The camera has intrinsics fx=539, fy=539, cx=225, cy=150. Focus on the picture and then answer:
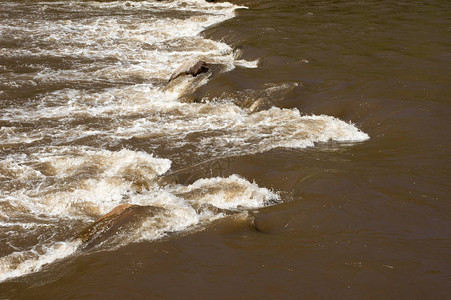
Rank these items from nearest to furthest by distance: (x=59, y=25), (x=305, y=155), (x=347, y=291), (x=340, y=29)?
(x=347, y=291) → (x=305, y=155) → (x=340, y=29) → (x=59, y=25)

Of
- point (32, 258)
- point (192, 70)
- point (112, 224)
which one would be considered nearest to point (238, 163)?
point (112, 224)

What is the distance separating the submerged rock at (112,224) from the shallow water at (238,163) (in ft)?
0.30

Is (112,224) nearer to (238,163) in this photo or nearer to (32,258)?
(32,258)

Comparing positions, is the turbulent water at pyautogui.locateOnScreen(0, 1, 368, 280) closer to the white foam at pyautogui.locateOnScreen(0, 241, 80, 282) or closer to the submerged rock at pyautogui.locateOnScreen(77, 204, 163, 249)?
the white foam at pyautogui.locateOnScreen(0, 241, 80, 282)

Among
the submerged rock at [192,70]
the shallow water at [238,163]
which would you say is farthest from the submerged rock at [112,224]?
the submerged rock at [192,70]

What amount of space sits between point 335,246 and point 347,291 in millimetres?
669

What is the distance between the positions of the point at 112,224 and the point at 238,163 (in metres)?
2.08

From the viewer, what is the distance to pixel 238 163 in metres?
6.67

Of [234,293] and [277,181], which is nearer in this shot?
[234,293]

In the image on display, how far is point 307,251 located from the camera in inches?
182

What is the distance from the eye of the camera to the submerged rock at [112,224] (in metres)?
4.96

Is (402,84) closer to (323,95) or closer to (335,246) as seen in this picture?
(323,95)

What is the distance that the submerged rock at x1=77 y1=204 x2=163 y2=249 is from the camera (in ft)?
16.3

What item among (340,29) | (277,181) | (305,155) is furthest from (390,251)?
(340,29)
